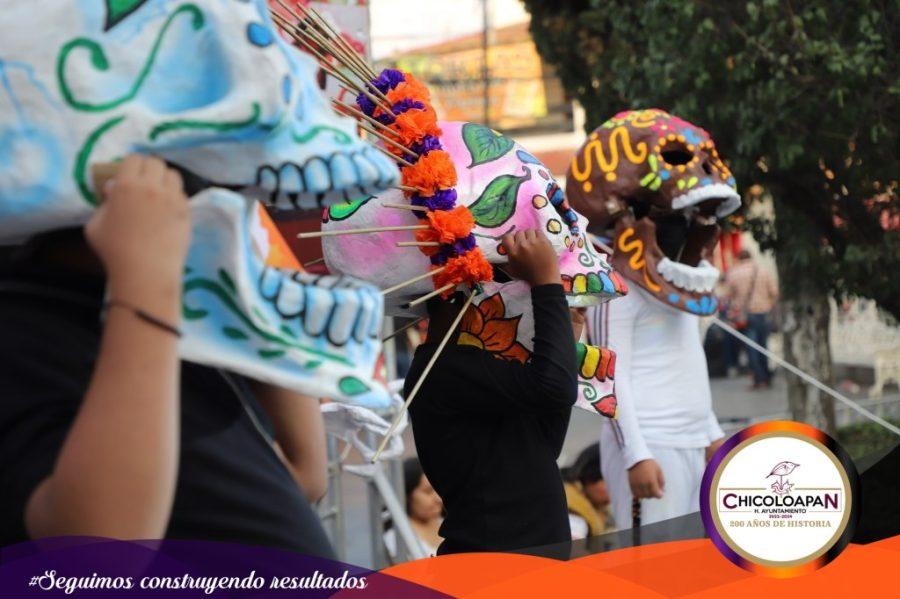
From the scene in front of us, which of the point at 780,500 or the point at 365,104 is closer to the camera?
the point at 780,500

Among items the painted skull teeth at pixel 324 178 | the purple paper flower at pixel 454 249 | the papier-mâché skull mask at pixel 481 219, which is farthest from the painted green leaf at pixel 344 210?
the painted skull teeth at pixel 324 178

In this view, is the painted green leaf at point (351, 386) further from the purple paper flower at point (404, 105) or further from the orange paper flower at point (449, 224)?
the purple paper flower at point (404, 105)

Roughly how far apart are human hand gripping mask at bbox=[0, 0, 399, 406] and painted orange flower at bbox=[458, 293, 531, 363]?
1322 millimetres

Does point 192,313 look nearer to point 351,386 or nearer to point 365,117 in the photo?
point 351,386

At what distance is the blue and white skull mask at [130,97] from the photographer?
129cm

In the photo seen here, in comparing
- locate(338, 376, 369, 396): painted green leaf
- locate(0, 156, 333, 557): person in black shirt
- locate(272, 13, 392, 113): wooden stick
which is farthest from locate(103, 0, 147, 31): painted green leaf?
locate(272, 13, 392, 113): wooden stick

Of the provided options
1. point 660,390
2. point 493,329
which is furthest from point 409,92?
point 660,390

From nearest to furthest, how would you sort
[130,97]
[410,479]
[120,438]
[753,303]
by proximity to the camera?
1. [120,438]
2. [130,97]
3. [410,479]
4. [753,303]

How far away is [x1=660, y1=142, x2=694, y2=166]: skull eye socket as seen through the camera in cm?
379

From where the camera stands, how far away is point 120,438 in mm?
1194

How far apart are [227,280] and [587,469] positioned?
418 cm

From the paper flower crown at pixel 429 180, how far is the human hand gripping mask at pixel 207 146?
1100mm

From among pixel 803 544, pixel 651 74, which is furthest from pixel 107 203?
pixel 651 74

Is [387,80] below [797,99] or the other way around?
the other way around
